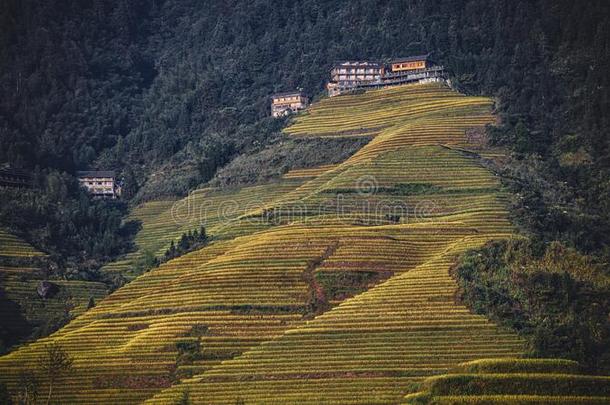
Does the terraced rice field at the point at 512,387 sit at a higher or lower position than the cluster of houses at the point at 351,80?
lower

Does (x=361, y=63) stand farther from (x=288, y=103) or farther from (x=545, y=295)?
(x=545, y=295)

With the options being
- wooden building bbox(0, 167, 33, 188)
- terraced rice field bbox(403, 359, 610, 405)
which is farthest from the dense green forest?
terraced rice field bbox(403, 359, 610, 405)

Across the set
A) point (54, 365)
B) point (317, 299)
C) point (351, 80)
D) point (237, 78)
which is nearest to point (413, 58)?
point (351, 80)

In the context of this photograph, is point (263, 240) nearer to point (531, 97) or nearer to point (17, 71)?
point (531, 97)

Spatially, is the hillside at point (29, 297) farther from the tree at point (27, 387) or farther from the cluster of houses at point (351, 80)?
the cluster of houses at point (351, 80)

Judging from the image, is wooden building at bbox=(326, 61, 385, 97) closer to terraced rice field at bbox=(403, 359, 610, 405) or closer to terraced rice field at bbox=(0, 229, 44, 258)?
terraced rice field at bbox=(0, 229, 44, 258)

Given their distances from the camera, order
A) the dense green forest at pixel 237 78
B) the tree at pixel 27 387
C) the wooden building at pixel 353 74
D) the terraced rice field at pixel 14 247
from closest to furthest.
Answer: the tree at pixel 27 387
the terraced rice field at pixel 14 247
the dense green forest at pixel 237 78
the wooden building at pixel 353 74

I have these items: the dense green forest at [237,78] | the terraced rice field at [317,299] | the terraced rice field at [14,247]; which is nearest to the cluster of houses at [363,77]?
the dense green forest at [237,78]
